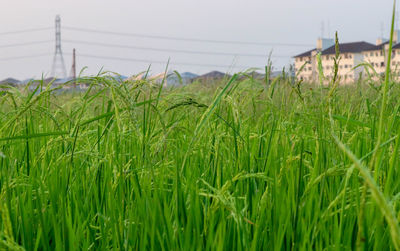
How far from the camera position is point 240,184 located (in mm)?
1196

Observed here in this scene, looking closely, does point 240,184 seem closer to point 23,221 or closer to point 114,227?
point 114,227

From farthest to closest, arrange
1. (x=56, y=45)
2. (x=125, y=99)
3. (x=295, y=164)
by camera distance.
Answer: (x=56, y=45), (x=295, y=164), (x=125, y=99)

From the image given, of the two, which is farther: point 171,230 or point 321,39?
point 321,39

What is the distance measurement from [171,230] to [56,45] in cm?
4060

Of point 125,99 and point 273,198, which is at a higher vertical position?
point 125,99

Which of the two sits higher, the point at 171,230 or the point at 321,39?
the point at 321,39

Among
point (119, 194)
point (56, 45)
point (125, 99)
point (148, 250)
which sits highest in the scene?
point (56, 45)

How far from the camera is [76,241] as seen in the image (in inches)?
38.7

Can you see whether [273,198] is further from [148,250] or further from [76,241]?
[76,241]

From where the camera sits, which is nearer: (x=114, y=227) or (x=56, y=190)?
(x=114, y=227)

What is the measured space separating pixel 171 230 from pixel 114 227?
0.13 metres

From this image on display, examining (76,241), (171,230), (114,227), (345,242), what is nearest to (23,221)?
(76,241)

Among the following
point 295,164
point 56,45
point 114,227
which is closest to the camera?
point 114,227

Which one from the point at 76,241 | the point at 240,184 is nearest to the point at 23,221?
the point at 76,241
